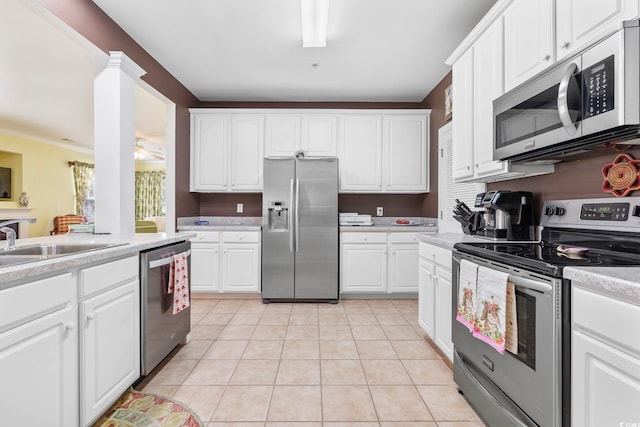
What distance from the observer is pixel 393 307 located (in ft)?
12.0

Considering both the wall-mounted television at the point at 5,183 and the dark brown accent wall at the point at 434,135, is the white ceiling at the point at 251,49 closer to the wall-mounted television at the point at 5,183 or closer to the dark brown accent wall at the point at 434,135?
the dark brown accent wall at the point at 434,135

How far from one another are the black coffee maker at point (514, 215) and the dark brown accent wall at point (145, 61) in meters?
3.11

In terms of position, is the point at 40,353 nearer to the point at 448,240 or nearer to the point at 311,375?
the point at 311,375

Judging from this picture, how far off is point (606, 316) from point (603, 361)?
0.14m

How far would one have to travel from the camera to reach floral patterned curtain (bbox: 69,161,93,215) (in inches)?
315

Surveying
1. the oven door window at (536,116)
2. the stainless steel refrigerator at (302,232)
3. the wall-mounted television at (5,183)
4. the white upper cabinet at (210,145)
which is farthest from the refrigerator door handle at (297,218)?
the wall-mounted television at (5,183)

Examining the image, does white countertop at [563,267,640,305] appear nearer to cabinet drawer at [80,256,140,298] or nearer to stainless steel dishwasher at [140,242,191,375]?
cabinet drawer at [80,256,140,298]

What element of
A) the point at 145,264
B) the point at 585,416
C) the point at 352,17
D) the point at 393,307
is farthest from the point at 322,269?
the point at 585,416

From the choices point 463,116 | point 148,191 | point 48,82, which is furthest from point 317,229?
point 148,191

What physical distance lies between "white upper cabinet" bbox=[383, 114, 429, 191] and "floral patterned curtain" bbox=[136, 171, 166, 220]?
25.4 feet

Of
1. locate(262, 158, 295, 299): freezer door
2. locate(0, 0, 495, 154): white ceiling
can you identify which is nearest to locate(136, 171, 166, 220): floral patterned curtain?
locate(0, 0, 495, 154): white ceiling

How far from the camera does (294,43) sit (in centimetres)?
298

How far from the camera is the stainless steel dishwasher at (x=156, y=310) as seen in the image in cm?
195

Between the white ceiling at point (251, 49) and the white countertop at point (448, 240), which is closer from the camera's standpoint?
the white countertop at point (448, 240)
